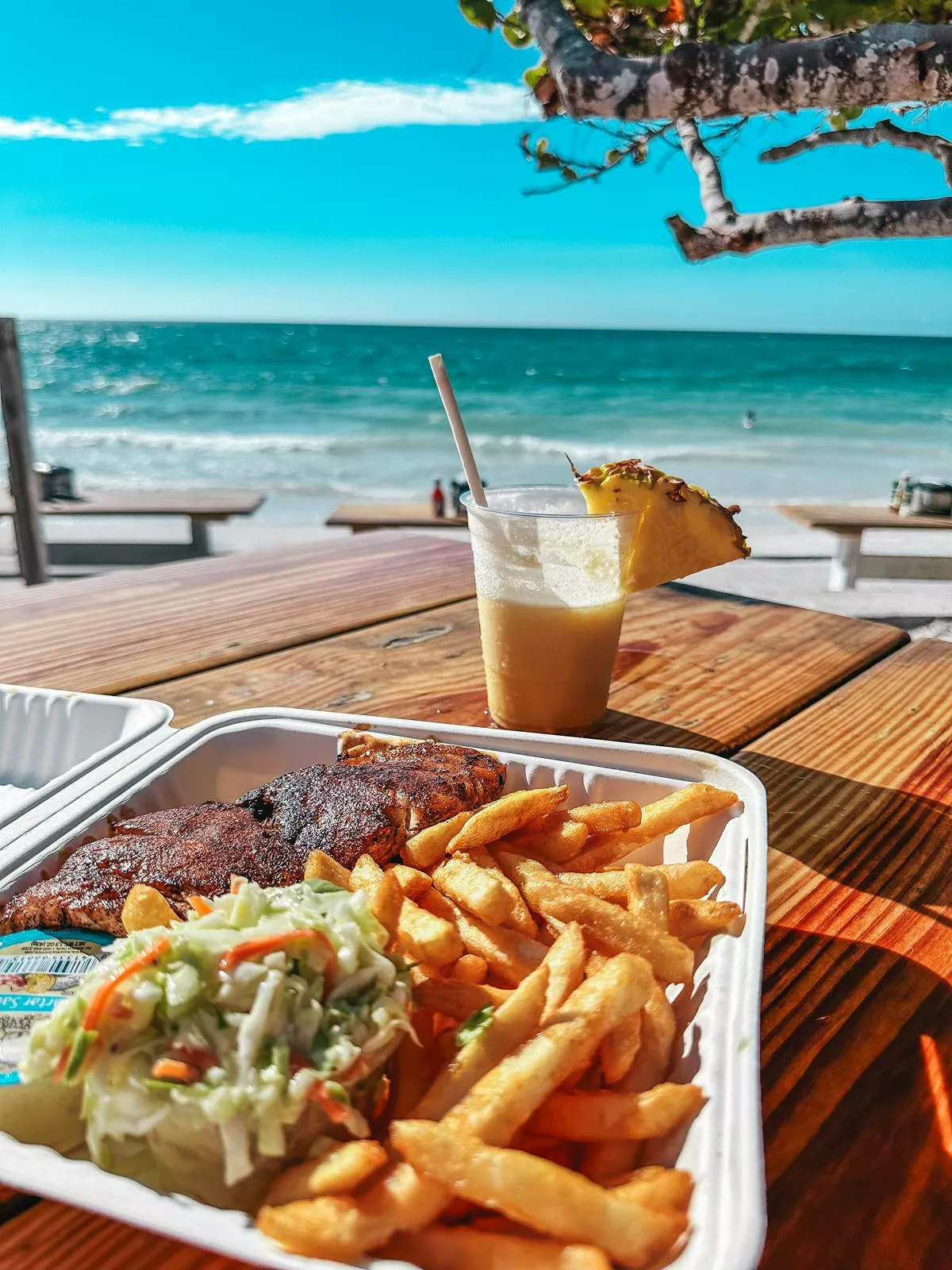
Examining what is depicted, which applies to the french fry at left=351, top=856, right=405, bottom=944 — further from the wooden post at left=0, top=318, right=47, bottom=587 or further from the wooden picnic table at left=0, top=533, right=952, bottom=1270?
the wooden post at left=0, top=318, right=47, bottom=587

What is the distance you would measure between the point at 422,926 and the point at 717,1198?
0.35 metres

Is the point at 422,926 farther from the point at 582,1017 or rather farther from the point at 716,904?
the point at 716,904

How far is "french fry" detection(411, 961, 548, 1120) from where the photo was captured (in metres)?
0.72

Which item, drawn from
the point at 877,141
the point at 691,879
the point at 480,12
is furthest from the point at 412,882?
the point at 877,141

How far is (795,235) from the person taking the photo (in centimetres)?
283

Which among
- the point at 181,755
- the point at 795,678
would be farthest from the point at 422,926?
the point at 795,678

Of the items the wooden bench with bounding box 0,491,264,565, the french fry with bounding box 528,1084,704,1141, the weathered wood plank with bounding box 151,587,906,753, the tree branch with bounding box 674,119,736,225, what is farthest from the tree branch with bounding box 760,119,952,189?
the wooden bench with bounding box 0,491,264,565

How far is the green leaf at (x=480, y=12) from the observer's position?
8.48 ft

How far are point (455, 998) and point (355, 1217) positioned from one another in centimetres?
25

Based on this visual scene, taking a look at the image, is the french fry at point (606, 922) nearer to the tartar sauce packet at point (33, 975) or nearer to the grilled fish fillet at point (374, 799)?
the grilled fish fillet at point (374, 799)

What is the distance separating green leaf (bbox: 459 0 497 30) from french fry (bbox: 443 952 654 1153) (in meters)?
2.66

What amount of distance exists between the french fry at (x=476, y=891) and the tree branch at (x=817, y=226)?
2308mm

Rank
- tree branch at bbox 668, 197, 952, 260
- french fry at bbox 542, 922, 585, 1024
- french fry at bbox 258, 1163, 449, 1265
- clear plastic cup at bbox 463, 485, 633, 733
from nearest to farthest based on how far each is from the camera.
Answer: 1. french fry at bbox 258, 1163, 449, 1265
2. french fry at bbox 542, 922, 585, 1024
3. clear plastic cup at bbox 463, 485, 633, 733
4. tree branch at bbox 668, 197, 952, 260

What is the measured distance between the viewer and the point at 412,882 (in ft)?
3.18
